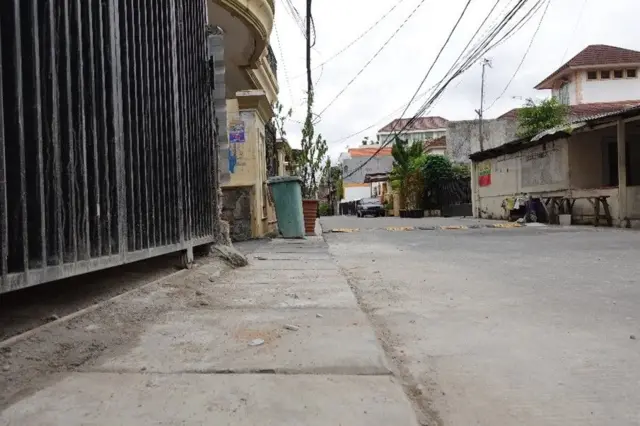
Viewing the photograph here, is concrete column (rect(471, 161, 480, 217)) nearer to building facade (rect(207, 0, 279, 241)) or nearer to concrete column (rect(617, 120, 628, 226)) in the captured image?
concrete column (rect(617, 120, 628, 226))

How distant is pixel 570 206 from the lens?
49.8ft

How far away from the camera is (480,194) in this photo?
73.0 feet

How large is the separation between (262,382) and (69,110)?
162 cm

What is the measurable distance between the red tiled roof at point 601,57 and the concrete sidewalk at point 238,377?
129ft

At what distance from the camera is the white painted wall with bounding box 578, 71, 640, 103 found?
1431 inches

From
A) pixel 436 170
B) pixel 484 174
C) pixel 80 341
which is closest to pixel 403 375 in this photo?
pixel 80 341

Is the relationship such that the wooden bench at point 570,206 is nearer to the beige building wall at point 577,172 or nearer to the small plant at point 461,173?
the beige building wall at point 577,172

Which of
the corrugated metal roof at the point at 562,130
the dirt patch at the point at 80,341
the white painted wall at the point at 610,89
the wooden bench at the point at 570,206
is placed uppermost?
the white painted wall at the point at 610,89

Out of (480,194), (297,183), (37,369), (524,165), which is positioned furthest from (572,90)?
(37,369)

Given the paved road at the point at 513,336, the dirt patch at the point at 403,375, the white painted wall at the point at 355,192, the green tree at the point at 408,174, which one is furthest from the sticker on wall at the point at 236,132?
the white painted wall at the point at 355,192

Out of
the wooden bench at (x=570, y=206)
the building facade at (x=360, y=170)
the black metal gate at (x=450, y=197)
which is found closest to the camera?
the wooden bench at (x=570, y=206)

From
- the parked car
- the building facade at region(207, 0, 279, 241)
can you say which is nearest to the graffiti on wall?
the building facade at region(207, 0, 279, 241)

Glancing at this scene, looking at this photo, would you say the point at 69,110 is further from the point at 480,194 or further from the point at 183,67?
the point at 480,194

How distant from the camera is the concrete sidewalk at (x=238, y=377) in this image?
1.72 metres
